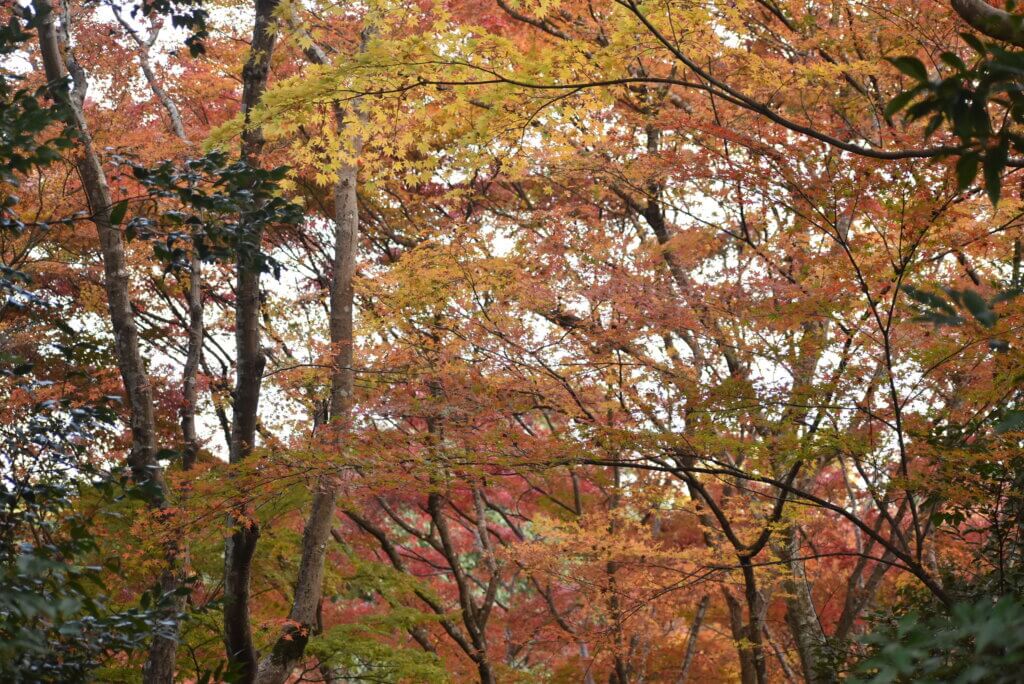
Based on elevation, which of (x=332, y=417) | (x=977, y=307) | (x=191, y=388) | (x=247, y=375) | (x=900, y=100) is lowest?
(x=977, y=307)

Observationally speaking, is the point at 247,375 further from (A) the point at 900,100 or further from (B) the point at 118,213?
(A) the point at 900,100

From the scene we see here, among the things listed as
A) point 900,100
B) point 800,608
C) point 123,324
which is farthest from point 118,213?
point 800,608

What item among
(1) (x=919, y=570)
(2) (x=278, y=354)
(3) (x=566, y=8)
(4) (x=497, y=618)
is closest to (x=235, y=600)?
(1) (x=919, y=570)

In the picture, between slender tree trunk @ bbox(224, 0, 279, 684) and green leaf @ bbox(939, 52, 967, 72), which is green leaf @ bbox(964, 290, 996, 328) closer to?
green leaf @ bbox(939, 52, 967, 72)

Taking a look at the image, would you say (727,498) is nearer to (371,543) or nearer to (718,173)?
(718,173)

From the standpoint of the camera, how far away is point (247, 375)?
5078 mm

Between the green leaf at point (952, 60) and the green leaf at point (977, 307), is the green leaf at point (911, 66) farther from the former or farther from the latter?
the green leaf at point (977, 307)

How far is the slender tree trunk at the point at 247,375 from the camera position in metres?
5.06

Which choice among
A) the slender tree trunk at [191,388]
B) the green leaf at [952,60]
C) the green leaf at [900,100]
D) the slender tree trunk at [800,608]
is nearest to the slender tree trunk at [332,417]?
the slender tree trunk at [191,388]

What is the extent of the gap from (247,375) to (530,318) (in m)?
2.65

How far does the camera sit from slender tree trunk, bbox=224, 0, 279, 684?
16.6ft

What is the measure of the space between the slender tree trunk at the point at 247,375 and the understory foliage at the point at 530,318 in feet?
0.07

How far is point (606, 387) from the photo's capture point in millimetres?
6672

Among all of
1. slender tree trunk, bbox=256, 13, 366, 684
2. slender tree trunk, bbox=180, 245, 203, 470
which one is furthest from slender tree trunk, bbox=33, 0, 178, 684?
slender tree trunk, bbox=180, 245, 203, 470
